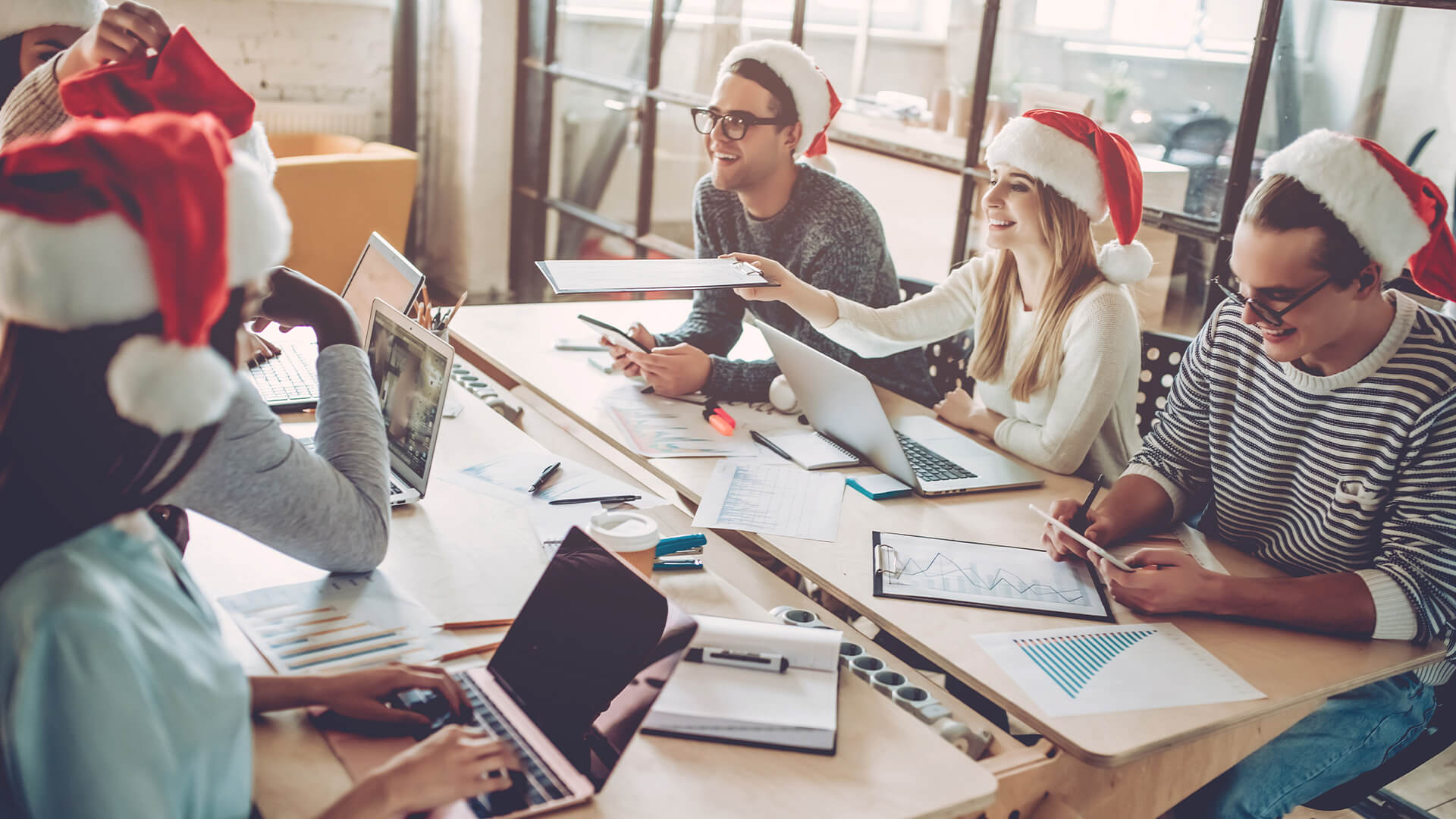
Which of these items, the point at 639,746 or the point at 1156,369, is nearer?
the point at 639,746

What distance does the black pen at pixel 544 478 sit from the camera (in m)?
1.63

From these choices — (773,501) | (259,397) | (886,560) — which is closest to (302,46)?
(773,501)

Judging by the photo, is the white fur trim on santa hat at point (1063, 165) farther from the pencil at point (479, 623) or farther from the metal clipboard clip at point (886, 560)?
the pencil at point (479, 623)

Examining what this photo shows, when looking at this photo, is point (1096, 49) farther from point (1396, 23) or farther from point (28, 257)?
point (28, 257)

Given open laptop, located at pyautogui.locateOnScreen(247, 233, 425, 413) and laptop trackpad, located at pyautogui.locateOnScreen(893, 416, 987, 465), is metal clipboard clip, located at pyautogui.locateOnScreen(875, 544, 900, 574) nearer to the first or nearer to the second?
laptop trackpad, located at pyautogui.locateOnScreen(893, 416, 987, 465)

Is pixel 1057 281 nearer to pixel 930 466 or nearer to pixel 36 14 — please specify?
pixel 930 466

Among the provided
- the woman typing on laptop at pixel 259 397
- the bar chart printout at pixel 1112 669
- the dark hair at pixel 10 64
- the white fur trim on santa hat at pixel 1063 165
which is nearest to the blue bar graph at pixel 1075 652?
the bar chart printout at pixel 1112 669

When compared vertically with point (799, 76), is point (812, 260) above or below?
below

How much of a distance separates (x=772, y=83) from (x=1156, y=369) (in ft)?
3.32

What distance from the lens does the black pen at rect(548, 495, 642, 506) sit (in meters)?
1.60

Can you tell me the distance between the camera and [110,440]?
81cm

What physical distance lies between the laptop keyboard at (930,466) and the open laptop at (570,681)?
2.53 feet

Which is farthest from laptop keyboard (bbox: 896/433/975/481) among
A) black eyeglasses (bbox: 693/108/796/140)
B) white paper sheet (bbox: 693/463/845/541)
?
black eyeglasses (bbox: 693/108/796/140)

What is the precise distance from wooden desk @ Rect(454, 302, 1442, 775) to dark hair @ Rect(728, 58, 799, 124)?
0.79 meters
